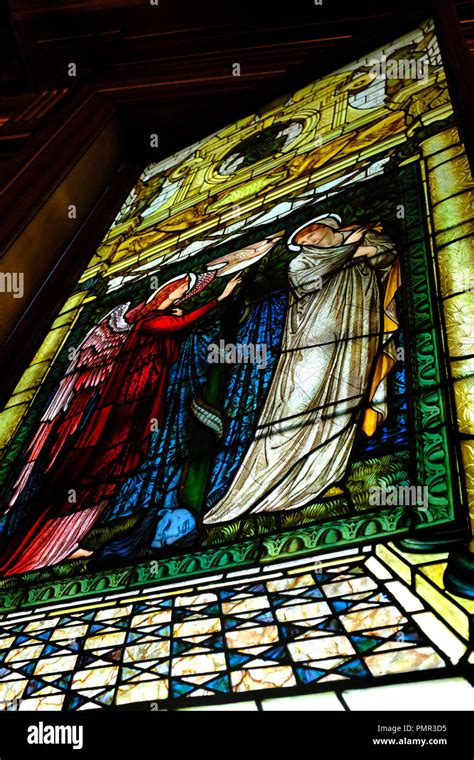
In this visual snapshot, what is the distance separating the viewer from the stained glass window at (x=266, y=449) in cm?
168

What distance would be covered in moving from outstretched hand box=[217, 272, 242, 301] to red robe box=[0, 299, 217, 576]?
0.18 feet

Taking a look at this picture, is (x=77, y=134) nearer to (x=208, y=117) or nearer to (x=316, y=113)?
(x=208, y=117)

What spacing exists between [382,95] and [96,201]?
7.71ft

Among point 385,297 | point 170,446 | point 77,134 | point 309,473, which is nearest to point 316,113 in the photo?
point 77,134

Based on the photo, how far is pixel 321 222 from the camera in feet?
11.7

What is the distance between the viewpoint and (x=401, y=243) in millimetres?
2938

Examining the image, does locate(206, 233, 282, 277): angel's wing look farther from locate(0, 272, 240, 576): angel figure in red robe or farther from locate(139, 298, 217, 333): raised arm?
locate(139, 298, 217, 333): raised arm

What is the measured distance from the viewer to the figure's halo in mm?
3465

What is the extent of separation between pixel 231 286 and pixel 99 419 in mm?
941

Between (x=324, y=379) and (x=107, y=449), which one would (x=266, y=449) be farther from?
(x=107, y=449)

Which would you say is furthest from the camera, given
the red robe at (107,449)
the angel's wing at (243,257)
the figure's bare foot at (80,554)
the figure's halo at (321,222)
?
the angel's wing at (243,257)

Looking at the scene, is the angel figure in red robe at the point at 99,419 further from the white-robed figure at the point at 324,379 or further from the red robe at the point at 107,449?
the white-robed figure at the point at 324,379

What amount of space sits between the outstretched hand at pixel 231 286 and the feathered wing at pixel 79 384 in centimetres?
55

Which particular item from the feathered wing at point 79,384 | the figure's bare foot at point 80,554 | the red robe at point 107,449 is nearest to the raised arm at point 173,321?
the red robe at point 107,449
